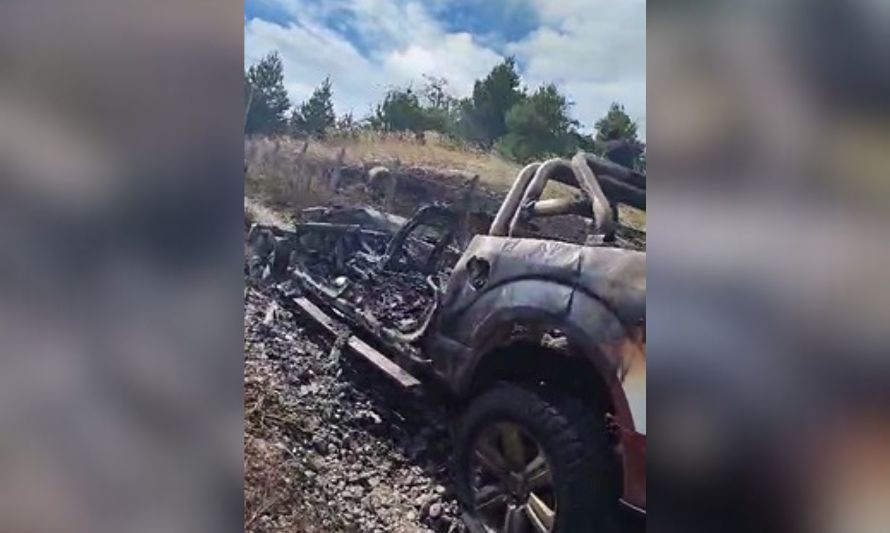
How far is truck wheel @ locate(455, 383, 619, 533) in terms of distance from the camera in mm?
2104

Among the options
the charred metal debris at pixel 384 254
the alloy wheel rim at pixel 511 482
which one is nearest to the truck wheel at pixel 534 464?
the alloy wheel rim at pixel 511 482

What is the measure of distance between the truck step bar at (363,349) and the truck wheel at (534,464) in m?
0.19

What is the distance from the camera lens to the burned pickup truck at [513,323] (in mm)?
2107
